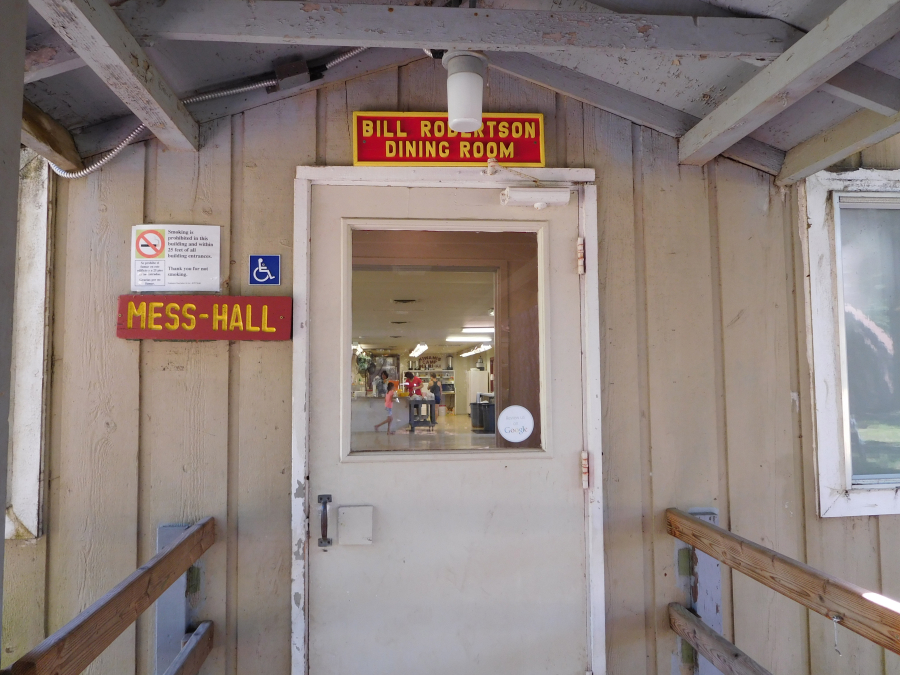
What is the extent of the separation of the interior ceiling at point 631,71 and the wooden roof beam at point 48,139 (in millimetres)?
35

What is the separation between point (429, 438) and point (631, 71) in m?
1.46

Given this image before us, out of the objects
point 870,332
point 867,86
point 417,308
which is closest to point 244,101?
point 417,308

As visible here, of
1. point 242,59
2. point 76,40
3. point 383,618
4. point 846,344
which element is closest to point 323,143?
point 242,59

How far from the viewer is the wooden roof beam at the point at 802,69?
4.62 feet

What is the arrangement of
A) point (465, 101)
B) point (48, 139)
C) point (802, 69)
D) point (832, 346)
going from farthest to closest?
point (832, 346), point (48, 139), point (465, 101), point (802, 69)

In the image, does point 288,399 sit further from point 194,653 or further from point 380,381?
point 194,653

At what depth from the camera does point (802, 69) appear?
1575mm

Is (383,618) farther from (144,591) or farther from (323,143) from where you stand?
(323,143)

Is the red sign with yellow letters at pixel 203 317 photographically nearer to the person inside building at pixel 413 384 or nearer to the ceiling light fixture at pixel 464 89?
the person inside building at pixel 413 384

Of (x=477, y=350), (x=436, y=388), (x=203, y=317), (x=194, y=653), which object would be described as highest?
(x=203, y=317)

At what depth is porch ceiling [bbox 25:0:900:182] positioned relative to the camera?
1.56 meters

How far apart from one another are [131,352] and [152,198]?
1.76 ft

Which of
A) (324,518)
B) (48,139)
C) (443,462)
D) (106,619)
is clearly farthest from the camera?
(443,462)

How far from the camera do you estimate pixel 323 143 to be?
2076 mm
